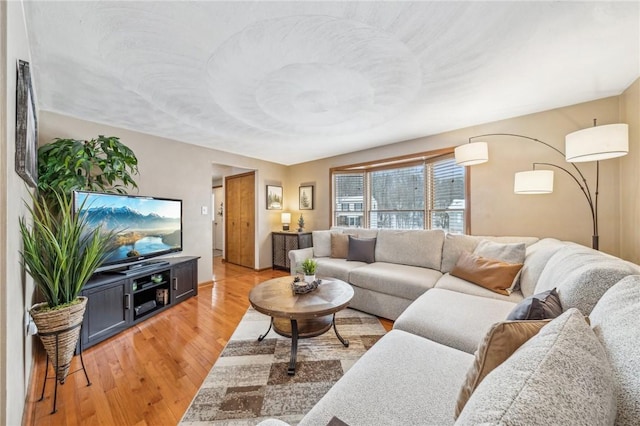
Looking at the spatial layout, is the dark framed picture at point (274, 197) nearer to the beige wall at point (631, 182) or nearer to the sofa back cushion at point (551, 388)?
the sofa back cushion at point (551, 388)

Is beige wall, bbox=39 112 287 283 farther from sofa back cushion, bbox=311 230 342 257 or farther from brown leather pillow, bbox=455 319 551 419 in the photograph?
brown leather pillow, bbox=455 319 551 419

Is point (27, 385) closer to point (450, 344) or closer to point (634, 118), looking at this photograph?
point (450, 344)

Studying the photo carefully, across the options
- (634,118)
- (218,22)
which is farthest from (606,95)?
(218,22)

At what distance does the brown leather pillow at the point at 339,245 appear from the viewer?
11.2 ft

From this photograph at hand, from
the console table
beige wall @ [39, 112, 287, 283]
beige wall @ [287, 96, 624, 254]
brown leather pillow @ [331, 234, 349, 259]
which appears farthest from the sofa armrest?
beige wall @ [287, 96, 624, 254]

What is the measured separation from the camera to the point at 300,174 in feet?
16.9

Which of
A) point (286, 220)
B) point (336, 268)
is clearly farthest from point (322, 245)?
point (286, 220)

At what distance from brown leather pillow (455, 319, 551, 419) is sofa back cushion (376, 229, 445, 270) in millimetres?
2133

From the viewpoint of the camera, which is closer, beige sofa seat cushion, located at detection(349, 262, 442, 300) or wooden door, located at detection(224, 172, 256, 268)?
beige sofa seat cushion, located at detection(349, 262, 442, 300)

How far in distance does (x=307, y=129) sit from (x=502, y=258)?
102 inches

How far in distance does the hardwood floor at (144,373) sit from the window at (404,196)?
5.96 feet

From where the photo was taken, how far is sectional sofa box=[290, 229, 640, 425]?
432 millimetres

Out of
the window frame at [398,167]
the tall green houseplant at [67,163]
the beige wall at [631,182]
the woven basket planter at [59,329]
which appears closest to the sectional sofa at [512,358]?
the beige wall at [631,182]

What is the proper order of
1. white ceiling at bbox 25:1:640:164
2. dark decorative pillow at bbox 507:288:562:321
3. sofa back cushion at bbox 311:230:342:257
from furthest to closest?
sofa back cushion at bbox 311:230:342:257 → white ceiling at bbox 25:1:640:164 → dark decorative pillow at bbox 507:288:562:321
